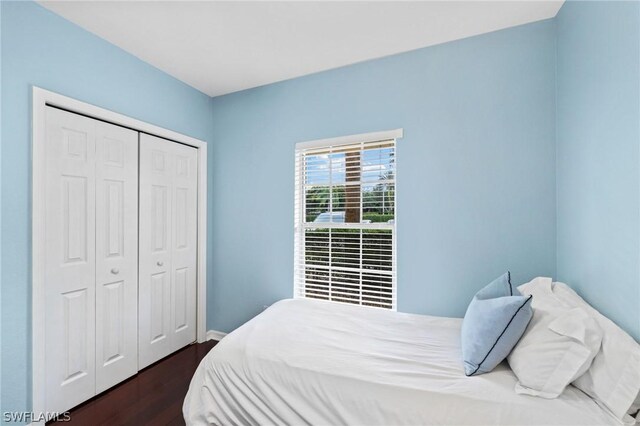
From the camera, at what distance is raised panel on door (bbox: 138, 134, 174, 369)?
241cm

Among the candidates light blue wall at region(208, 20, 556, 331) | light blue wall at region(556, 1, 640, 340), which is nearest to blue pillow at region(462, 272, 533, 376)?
light blue wall at region(556, 1, 640, 340)

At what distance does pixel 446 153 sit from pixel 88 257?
9.07ft

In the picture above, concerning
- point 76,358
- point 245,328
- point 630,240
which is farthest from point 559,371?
point 76,358

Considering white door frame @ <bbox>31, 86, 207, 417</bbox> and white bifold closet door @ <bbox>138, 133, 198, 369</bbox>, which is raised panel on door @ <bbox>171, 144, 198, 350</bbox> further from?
white door frame @ <bbox>31, 86, 207, 417</bbox>

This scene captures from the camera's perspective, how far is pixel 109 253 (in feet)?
7.09

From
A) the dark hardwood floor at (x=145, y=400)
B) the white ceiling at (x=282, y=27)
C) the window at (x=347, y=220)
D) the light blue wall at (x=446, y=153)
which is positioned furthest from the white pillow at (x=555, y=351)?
the dark hardwood floor at (x=145, y=400)

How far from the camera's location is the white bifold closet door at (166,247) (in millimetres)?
2432

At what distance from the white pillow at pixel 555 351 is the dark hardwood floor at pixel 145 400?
6.53 feet

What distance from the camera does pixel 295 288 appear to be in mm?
2711

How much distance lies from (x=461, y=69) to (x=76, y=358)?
3.49 meters

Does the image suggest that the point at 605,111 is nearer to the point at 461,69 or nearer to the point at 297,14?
the point at 461,69

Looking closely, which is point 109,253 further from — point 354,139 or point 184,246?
point 354,139

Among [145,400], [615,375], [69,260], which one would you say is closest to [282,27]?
[69,260]

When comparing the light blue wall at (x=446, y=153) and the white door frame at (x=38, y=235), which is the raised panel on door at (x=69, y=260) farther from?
the light blue wall at (x=446, y=153)
